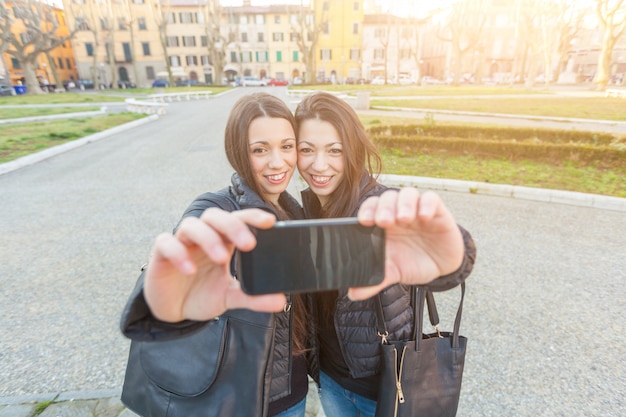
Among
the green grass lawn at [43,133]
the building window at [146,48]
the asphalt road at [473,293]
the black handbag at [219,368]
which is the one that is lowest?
the asphalt road at [473,293]

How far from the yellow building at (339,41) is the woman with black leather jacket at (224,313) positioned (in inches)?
2315

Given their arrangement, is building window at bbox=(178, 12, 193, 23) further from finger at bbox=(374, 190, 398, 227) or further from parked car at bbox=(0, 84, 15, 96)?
finger at bbox=(374, 190, 398, 227)

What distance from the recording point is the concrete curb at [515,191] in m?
6.17

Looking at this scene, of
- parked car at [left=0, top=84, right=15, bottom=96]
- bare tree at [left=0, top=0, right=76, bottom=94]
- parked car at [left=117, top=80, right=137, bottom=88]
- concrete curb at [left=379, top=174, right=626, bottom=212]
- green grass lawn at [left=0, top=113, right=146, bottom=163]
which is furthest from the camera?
parked car at [left=117, top=80, right=137, bottom=88]

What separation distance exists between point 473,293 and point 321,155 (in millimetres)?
3007

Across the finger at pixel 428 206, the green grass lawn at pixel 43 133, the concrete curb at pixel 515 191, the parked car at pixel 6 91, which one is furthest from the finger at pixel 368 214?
the parked car at pixel 6 91

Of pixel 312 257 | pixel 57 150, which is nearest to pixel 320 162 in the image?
pixel 312 257

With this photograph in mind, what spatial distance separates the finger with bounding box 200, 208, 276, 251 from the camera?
880 mm

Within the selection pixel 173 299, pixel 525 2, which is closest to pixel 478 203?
pixel 173 299

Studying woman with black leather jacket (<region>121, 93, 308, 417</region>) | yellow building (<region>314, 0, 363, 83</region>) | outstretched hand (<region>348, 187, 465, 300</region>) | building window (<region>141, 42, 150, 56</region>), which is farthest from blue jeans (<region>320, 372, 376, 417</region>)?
building window (<region>141, 42, 150, 56</region>)

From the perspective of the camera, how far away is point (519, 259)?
15.0 feet

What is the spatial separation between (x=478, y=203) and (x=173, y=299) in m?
6.55

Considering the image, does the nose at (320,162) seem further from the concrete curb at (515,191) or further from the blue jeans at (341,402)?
the concrete curb at (515,191)

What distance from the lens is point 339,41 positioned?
58.1 metres
